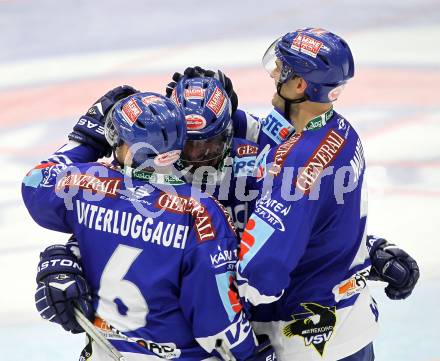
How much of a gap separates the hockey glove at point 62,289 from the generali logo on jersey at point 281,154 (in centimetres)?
86

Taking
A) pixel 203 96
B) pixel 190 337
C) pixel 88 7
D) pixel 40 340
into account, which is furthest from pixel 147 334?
pixel 88 7

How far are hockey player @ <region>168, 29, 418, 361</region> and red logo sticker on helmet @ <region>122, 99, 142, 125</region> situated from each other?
0.58m

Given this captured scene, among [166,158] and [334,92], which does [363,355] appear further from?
[166,158]

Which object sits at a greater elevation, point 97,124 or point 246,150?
point 97,124

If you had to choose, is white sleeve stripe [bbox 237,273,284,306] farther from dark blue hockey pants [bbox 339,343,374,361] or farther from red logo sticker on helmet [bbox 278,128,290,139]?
red logo sticker on helmet [bbox 278,128,290,139]

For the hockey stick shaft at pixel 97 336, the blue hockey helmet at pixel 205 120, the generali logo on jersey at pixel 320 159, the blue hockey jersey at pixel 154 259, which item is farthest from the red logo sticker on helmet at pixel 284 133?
the hockey stick shaft at pixel 97 336

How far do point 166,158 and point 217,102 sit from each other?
49 centimetres

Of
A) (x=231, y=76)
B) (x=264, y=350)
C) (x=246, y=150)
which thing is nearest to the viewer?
(x=264, y=350)

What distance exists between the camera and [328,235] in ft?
12.7

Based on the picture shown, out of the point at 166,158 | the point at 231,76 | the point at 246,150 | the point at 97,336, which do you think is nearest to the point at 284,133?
the point at 246,150

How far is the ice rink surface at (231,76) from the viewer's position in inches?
233

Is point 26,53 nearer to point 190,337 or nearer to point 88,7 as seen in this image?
point 88,7

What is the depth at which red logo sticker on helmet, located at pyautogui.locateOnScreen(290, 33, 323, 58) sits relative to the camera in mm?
3814

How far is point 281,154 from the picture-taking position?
12.4 ft
